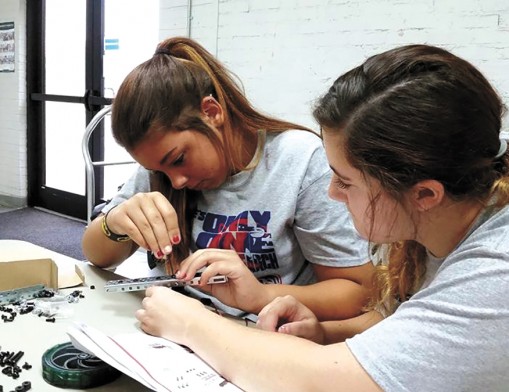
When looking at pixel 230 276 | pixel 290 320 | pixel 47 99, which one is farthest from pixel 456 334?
pixel 47 99

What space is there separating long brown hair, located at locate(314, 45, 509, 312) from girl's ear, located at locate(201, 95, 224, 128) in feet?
1.47

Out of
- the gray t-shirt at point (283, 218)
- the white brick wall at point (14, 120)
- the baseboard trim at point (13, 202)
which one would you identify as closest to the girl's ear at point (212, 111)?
the gray t-shirt at point (283, 218)

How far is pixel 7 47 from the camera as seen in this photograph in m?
4.24

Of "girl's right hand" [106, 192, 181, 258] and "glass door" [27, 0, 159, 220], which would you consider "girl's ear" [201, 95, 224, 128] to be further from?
"glass door" [27, 0, 159, 220]

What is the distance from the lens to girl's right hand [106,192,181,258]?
99 cm

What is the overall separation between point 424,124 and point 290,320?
1.35ft

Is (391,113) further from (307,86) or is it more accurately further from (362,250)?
(307,86)

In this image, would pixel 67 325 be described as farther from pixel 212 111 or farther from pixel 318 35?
pixel 318 35

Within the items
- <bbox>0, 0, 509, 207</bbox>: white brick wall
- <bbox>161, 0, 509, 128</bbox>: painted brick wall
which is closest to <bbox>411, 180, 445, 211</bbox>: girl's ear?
<bbox>0, 0, 509, 207</bbox>: white brick wall

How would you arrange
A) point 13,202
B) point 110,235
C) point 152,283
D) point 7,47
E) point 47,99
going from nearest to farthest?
point 152,283 < point 110,235 < point 47,99 < point 7,47 < point 13,202

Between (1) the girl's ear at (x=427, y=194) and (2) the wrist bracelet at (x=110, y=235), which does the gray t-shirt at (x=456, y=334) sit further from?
(2) the wrist bracelet at (x=110, y=235)

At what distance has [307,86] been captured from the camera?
241cm

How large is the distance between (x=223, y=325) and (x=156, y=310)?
0.13m

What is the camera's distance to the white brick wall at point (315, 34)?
1.87 metres
